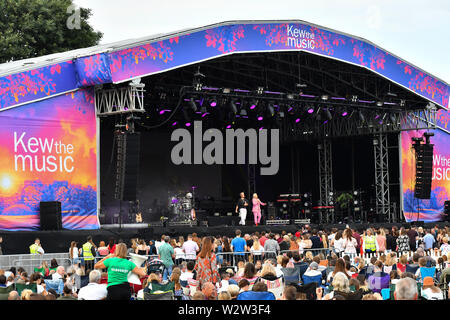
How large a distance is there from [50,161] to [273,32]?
26.4ft

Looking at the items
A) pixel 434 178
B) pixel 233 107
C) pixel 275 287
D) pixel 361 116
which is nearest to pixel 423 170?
pixel 434 178

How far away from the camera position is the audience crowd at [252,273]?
7.76 metres

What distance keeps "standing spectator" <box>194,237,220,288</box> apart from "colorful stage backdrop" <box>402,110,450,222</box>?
18572 mm

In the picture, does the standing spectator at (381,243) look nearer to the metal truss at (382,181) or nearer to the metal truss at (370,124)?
the metal truss at (370,124)

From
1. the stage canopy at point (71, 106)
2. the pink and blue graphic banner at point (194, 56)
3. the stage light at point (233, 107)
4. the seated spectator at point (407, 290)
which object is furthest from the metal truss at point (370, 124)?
the seated spectator at point (407, 290)

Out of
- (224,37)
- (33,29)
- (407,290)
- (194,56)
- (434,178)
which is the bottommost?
(407,290)

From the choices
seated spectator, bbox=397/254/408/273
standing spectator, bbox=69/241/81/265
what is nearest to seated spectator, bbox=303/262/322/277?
seated spectator, bbox=397/254/408/273

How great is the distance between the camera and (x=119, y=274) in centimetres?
779

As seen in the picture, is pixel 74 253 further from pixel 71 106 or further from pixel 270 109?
pixel 270 109

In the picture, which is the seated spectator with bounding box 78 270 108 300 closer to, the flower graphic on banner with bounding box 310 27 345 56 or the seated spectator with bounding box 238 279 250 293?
the seated spectator with bounding box 238 279 250 293

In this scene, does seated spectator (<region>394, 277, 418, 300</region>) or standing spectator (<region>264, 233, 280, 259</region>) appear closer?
seated spectator (<region>394, 277, 418, 300</region>)

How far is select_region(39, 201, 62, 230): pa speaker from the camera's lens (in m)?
18.3

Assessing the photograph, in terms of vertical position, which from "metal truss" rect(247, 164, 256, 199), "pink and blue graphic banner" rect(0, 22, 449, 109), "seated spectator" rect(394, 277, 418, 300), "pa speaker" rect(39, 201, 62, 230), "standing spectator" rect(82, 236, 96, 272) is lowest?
"standing spectator" rect(82, 236, 96, 272)
